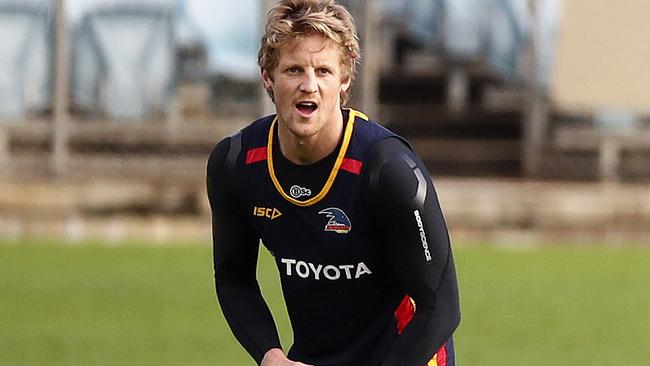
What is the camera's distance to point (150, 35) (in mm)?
19906

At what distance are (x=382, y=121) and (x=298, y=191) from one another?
1643cm

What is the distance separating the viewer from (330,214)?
555 centimetres

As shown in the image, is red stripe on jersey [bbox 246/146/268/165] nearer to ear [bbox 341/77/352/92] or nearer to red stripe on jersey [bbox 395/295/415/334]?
ear [bbox 341/77/352/92]

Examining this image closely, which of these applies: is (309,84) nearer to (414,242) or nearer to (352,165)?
(352,165)

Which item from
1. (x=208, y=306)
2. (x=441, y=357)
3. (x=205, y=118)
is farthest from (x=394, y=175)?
(x=205, y=118)

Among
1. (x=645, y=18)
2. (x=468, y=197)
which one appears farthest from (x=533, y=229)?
(x=645, y=18)

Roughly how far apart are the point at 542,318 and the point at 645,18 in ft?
23.1

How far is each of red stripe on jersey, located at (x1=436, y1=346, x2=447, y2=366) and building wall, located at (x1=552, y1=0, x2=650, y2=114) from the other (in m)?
15.6

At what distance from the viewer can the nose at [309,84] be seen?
5.32m

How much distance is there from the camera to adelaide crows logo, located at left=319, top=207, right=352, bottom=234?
553 centimetres

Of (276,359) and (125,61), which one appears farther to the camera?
(125,61)

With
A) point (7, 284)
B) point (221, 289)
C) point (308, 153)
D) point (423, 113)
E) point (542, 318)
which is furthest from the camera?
point (423, 113)

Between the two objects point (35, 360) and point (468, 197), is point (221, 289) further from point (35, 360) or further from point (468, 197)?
point (468, 197)

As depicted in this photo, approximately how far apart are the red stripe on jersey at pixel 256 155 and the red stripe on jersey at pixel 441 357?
87 cm
